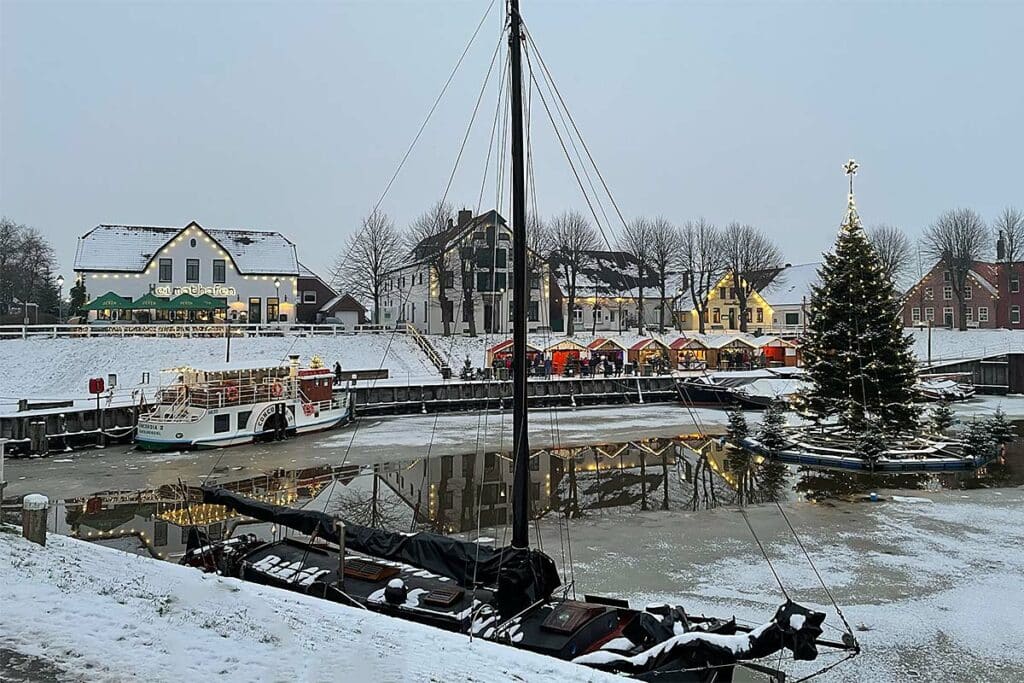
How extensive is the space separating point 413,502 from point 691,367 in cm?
4043

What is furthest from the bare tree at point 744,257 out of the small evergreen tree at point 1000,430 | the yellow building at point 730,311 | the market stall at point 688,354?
the small evergreen tree at point 1000,430

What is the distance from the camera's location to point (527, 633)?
818 centimetres

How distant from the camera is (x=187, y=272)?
5431cm

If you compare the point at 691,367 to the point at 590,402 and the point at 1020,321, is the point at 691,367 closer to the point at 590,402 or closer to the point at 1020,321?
the point at 590,402

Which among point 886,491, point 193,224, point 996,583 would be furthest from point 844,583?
point 193,224

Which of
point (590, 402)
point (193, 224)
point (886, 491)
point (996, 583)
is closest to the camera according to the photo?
point (996, 583)

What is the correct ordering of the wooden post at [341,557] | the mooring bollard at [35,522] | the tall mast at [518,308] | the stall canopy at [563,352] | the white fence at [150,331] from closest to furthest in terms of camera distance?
the tall mast at [518,308] → the wooden post at [341,557] → the mooring bollard at [35,522] → the white fence at [150,331] → the stall canopy at [563,352]

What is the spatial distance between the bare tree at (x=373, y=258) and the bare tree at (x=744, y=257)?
107 feet

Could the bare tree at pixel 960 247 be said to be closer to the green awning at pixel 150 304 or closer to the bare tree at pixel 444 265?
the bare tree at pixel 444 265

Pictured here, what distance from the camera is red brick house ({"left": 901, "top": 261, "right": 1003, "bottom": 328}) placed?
67.3 metres

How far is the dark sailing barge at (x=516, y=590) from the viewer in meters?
7.43

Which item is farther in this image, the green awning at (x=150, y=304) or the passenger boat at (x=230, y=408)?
the green awning at (x=150, y=304)

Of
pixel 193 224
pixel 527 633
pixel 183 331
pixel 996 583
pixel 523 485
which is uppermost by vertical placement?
pixel 193 224

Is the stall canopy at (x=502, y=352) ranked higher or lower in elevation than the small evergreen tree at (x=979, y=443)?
higher
